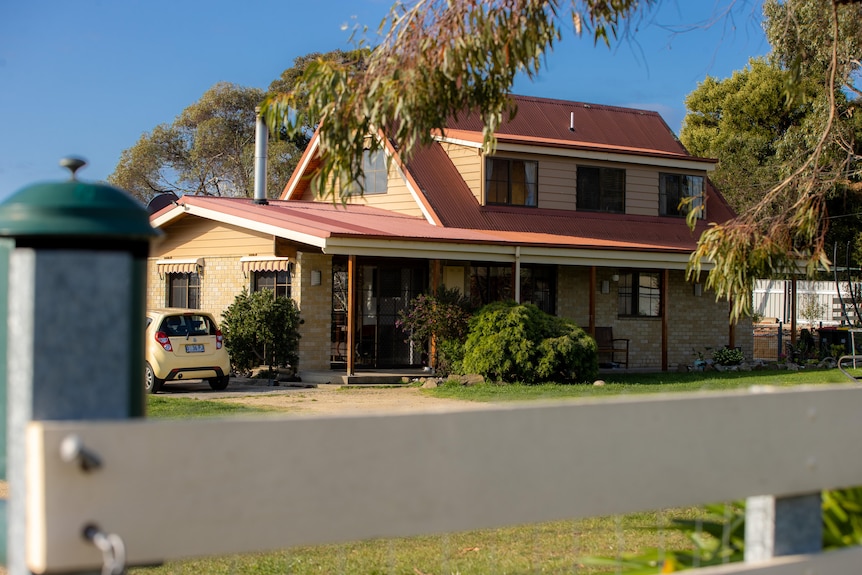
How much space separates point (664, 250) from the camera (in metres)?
23.8

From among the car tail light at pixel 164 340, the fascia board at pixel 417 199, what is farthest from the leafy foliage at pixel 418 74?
the fascia board at pixel 417 199

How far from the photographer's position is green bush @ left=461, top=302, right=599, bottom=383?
19.4 metres

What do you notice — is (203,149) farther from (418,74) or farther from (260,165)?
(418,74)

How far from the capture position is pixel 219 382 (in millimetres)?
19312

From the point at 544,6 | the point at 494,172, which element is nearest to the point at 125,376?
the point at 544,6

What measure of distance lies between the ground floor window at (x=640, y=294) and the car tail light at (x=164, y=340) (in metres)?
12.3

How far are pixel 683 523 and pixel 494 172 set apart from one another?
20.6 meters

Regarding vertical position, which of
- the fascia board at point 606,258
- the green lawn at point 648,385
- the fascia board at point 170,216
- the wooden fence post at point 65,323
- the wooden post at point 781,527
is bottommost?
the green lawn at point 648,385

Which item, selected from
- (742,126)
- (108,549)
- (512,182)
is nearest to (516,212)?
(512,182)

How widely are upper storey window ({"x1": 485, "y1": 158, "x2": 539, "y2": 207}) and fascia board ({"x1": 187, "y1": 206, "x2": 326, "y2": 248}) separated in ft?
18.2

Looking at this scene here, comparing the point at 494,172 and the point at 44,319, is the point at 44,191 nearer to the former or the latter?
the point at 44,319

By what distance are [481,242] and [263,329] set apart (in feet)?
16.8

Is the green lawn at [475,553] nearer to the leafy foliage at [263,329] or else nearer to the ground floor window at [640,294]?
the leafy foliage at [263,329]

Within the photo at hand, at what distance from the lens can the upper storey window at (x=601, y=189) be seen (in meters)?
25.3
